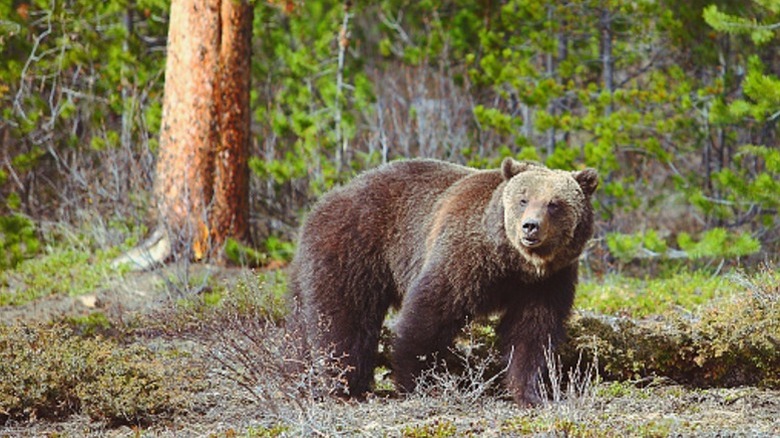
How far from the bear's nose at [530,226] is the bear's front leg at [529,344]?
66 centimetres

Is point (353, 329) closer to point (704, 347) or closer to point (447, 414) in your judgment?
point (447, 414)

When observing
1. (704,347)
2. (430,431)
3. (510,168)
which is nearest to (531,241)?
(510,168)

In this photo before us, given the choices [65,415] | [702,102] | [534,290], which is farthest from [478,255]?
[702,102]

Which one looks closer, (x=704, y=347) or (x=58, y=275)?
(x=704, y=347)

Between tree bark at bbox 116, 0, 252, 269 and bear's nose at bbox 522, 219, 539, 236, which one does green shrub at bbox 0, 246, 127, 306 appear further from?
bear's nose at bbox 522, 219, 539, 236

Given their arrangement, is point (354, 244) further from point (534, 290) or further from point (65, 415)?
point (65, 415)

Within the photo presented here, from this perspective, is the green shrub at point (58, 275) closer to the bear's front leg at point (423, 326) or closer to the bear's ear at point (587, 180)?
the bear's front leg at point (423, 326)

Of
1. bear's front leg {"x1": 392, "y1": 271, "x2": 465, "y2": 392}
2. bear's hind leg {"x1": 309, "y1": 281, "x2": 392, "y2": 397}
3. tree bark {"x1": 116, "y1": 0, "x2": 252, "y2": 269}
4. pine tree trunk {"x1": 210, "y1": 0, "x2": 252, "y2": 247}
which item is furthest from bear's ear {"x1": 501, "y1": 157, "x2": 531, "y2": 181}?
pine tree trunk {"x1": 210, "y1": 0, "x2": 252, "y2": 247}

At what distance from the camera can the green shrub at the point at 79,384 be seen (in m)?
6.26

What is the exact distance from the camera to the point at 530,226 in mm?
6074

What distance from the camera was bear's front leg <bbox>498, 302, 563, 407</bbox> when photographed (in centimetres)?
652

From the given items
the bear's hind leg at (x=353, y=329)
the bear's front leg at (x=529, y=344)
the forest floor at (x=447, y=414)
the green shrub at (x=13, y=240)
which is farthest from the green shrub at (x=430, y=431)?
the green shrub at (x=13, y=240)

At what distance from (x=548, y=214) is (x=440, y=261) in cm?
73

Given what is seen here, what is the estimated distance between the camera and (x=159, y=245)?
11664 mm
